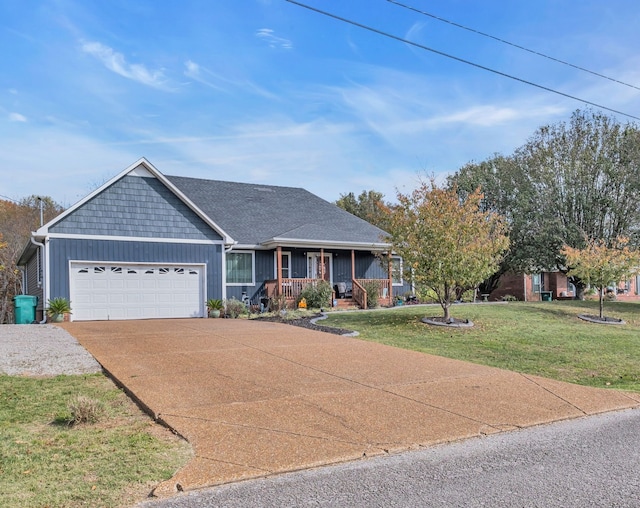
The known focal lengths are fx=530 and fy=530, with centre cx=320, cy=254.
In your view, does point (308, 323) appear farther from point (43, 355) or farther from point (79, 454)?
point (79, 454)

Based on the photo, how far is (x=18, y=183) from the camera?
35188 mm

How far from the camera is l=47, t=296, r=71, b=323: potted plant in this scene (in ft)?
51.8

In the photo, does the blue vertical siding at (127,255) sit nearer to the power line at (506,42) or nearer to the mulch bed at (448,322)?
the mulch bed at (448,322)

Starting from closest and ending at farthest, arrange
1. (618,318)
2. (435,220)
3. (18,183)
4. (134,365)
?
(134,365), (435,220), (618,318), (18,183)

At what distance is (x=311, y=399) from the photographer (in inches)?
258

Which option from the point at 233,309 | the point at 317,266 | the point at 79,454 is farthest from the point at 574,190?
the point at 79,454

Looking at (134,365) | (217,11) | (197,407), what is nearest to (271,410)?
(197,407)

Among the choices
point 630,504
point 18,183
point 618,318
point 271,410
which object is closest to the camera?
point 630,504

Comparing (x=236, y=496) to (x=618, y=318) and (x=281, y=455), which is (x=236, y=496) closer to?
(x=281, y=455)

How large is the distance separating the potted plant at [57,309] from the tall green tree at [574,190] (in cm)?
2089

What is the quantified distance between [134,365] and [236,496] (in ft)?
17.1

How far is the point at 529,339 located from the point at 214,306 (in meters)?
10.3

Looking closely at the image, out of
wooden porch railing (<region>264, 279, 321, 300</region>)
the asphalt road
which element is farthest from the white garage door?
the asphalt road

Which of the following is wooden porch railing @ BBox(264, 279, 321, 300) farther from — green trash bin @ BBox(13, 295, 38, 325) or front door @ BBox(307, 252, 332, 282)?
green trash bin @ BBox(13, 295, 38, 325)
